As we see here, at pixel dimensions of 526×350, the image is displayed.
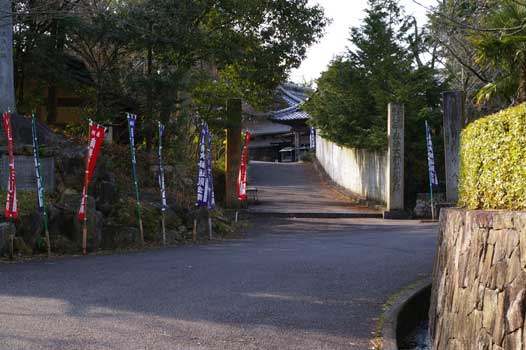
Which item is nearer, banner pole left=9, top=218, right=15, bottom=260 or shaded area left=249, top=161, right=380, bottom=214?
banner pole left=9, top=218, right=15, bottom=260

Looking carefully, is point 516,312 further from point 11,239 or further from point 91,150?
point 91,150

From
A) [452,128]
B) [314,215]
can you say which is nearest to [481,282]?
A: [452,128]

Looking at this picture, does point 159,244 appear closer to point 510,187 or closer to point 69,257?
point 69,257

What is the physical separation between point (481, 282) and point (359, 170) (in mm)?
20835

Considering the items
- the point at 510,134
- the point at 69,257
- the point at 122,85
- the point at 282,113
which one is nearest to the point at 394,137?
the point at 122,85

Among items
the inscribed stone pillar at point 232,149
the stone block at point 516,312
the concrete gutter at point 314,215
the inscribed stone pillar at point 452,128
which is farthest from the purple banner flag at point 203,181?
the stone block at point 516,312

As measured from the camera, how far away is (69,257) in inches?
472

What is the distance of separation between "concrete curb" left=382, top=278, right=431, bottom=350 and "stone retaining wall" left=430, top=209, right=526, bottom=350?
44 cm

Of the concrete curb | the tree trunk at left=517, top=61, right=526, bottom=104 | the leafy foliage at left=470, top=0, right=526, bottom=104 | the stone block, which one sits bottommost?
the concrete curb

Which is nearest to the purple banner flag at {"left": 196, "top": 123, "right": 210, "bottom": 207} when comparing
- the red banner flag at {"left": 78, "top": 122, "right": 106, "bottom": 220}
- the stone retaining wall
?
the red banner flag at {"left": 78, "top": 122, "right": 106, "bottom": 220}

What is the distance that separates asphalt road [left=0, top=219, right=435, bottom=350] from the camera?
613 cm

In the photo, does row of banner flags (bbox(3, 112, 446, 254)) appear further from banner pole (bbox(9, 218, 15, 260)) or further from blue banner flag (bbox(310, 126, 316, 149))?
blue banner flag (bbox(310, 126, 316, 149))

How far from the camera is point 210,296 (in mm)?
8078

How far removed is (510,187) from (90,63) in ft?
47.9
